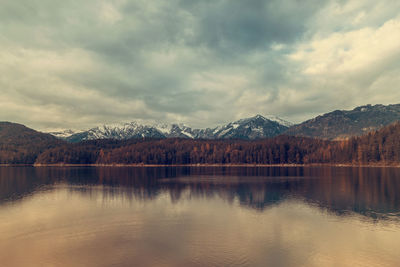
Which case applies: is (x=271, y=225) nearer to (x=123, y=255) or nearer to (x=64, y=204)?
(x=123, y=255)

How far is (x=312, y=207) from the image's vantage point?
5941cm

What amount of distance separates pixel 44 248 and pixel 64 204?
1376 inches

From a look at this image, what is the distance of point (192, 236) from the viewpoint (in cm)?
3947

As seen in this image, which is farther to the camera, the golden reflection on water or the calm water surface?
the calm water surface

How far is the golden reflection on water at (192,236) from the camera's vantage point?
30875 millimetres

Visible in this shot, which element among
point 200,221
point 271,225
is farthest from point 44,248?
point 271,225

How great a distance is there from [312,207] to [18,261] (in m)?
54.6

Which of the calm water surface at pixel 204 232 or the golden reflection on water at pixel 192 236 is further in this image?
the calm water surface at pixel 204 232

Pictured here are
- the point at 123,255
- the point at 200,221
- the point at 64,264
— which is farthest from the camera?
the point at 200,221

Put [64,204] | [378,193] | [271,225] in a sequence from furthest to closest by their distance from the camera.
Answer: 1. [378,193]
2. [64,204]
3. [271,225]

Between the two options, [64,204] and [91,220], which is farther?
[64,204]

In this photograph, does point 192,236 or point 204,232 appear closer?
point 192,236

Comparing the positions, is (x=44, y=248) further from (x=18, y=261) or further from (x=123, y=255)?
(x=123, y=255)

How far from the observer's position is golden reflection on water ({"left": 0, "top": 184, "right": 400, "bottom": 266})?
30.9 meters
